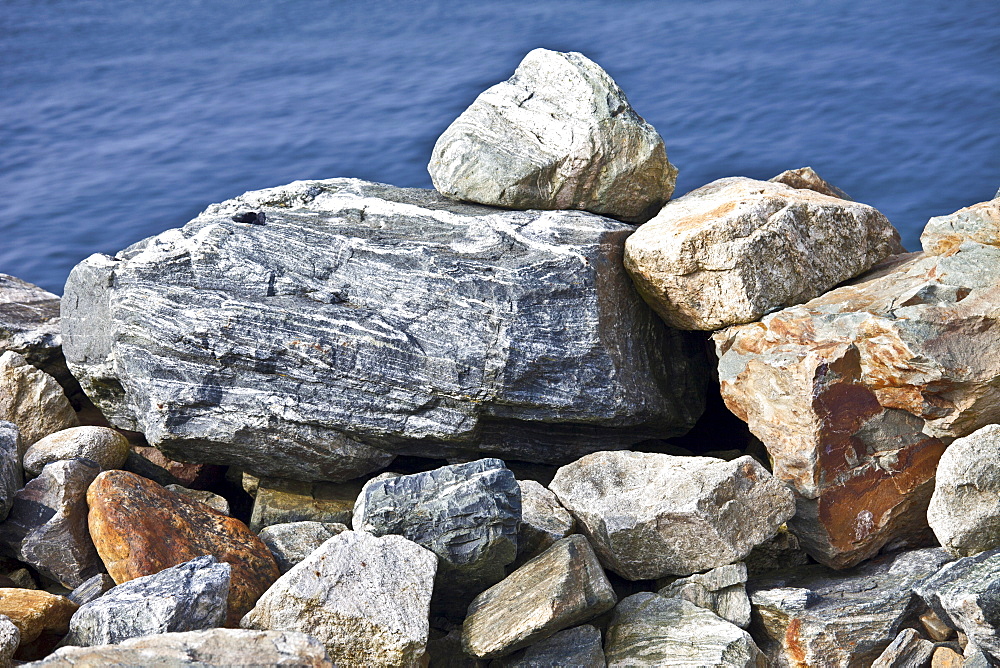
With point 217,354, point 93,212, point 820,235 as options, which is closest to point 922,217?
point 820,235

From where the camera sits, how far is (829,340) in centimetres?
441

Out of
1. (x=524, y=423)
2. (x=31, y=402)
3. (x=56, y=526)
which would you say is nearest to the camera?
(x=56, y=526)

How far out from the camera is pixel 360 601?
146 inches

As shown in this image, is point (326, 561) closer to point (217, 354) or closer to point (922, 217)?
point (217, 354)

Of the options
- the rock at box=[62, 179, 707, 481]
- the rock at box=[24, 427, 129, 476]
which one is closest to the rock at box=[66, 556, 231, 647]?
the rock at box=[62, 179, 707, 481]

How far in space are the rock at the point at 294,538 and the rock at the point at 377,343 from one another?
415 millimetres

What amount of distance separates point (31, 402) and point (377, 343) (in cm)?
243

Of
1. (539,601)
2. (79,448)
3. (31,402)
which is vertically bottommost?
(539,601)

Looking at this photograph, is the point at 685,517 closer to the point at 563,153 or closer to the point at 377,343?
the point at 377,343

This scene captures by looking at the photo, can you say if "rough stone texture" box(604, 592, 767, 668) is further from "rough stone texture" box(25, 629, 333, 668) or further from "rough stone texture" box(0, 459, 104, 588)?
"rough stone texture" box(0, 459, 104, 588)

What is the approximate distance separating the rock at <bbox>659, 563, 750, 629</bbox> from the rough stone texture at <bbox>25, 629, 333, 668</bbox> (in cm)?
184

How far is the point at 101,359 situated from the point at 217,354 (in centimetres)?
92

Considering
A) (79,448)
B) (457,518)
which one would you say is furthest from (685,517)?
(79,448)

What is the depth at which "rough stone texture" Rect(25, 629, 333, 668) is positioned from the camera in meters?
3.05
